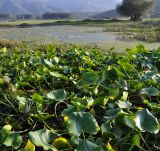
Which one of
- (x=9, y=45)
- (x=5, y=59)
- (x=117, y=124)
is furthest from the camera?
(x=9, y=45)

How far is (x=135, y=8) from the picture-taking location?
160ft

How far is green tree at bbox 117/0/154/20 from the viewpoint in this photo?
160 feet

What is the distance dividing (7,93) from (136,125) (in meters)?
0.79

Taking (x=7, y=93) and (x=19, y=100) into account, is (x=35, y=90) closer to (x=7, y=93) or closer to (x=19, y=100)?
(x=7, y=93)

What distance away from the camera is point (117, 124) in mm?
1264

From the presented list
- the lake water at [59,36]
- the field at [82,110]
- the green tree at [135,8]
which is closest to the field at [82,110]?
the field at [82,110]

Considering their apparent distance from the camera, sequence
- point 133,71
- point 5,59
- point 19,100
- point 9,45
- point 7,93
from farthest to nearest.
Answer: point 9,45 < point 5,59 < point 133,71 < point 7,93 < point 19,100

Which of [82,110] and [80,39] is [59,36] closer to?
[80,39]

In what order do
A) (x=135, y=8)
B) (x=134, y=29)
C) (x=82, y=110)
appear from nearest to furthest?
(x=82, y=110) → (x=134, y=29) → (x=135, y=8)

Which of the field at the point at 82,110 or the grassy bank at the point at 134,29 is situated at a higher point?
the field at the point at 82,110

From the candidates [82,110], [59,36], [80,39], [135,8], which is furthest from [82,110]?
[135,8]

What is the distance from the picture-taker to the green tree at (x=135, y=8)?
48816mm

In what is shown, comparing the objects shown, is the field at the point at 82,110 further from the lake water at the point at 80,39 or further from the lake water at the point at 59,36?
the lake water at the point at 59,36

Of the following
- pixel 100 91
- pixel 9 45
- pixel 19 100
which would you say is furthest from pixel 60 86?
pixel 9 45
